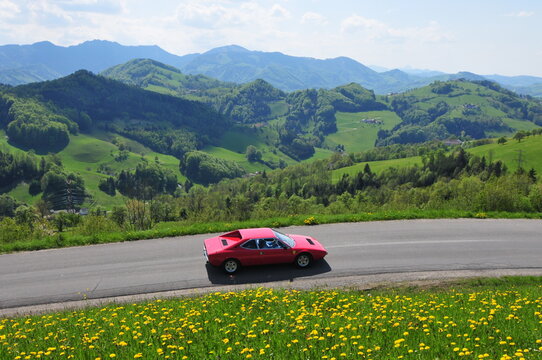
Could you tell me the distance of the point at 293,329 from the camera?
9188 mm

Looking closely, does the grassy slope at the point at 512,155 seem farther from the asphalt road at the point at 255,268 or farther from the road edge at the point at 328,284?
the road edge at the point at 328,284

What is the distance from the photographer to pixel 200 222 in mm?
25391

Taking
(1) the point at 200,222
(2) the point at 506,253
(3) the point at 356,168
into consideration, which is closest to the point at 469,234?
(2) the point at 506,253

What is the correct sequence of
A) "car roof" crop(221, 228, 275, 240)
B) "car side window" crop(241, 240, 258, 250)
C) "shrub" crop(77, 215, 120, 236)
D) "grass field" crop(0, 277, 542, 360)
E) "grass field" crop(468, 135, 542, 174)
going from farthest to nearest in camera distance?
"grass field" crop(468, 135, 542, 174), "shrub" crop(77, 215, 120, 236), "car roof" crop(221, 228, 275, 240), "car side window" crop(241, 240, 258, 250), "grass field" crop(0, 277, 542, 360)

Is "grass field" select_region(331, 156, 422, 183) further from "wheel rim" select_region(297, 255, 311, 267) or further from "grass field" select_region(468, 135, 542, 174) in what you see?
"wheel rim" select_region(297, 255, 311, 267)

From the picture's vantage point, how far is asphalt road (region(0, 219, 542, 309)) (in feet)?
52.7

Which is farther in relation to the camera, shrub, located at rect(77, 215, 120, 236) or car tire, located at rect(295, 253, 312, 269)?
shrub, located at rect(77, 215, 120, 236)

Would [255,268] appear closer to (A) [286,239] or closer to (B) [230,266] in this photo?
(B) [230,266]

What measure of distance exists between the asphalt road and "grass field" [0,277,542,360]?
4.07 metres

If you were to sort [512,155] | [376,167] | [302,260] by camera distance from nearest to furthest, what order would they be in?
1. [302,260]
2. [512,155]
3. [376,167]

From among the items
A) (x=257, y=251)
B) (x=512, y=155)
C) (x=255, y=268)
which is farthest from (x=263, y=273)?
(x=512, y=155)

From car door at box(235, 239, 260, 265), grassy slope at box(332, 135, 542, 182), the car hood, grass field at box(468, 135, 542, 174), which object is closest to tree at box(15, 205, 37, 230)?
car door at box(235, 239, 260, 265)

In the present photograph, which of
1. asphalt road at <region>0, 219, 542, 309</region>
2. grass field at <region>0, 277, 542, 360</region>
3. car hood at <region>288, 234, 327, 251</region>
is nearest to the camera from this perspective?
grass field at <region>0, 277, 542, 360</region>

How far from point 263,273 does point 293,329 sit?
7.90 metres
